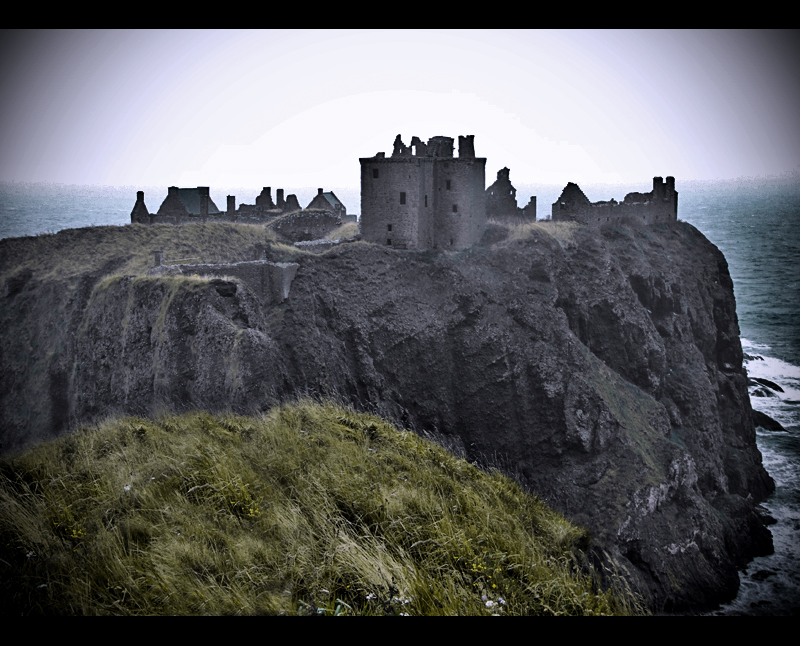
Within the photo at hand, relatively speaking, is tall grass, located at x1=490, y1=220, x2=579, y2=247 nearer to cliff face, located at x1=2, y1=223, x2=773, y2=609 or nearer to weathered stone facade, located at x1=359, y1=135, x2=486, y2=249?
cliff face, located at x1=2, y1=223, x2=773, y2=609

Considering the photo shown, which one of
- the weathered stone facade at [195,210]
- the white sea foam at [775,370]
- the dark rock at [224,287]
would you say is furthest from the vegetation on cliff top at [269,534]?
the white sea foam at [775,370]

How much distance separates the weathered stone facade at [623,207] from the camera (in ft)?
135

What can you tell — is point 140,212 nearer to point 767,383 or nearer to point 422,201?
point 422,201

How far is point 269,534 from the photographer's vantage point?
638cm

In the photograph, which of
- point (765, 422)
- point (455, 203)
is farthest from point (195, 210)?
point (765, 422)

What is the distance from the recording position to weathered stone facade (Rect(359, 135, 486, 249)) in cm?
3397

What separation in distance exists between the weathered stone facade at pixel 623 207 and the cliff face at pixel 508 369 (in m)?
2.64

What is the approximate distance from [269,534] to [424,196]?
98.7ft

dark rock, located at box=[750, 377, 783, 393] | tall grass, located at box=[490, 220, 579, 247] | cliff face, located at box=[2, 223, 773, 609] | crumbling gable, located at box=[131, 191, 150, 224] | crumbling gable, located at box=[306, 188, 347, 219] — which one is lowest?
dark rock, located at box=[750, 377, 783, 393]

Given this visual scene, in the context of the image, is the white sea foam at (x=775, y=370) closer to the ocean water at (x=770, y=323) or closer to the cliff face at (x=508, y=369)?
the ocean water at (x=770, y=323)

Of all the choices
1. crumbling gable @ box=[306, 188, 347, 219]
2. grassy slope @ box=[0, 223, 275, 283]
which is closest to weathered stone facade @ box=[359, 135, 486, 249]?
grassy slope @ box=[0, 223, 275, 283]

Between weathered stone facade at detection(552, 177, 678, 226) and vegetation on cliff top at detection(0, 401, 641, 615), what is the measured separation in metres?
35.2

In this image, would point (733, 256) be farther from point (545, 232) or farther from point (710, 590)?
point (710, 590)
